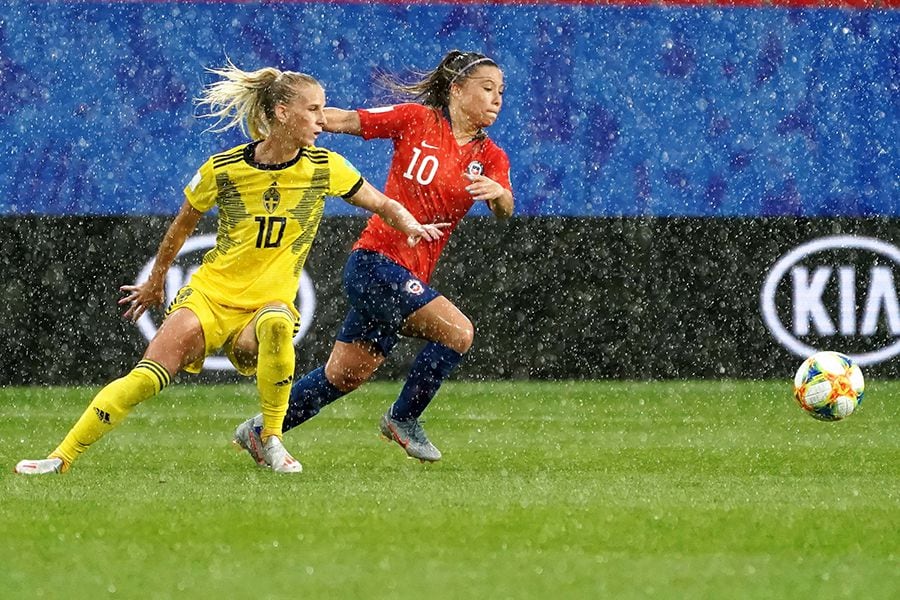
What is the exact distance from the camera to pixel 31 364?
1191 cm

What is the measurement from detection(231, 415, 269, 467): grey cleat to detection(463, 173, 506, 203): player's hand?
134cm

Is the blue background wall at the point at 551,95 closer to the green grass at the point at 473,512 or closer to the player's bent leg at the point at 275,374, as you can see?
the green grass at the point at 473,512

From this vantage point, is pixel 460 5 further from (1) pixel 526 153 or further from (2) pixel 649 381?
(2) pixel 649 381

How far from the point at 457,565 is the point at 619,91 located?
12.7 metres

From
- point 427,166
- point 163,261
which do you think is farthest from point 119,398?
point 427,166

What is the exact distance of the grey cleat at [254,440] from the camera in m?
7.49

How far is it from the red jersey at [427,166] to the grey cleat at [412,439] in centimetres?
68

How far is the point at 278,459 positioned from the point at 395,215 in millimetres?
1135

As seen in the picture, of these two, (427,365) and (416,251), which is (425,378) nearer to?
(427,365)

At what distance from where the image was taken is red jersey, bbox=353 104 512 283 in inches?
317

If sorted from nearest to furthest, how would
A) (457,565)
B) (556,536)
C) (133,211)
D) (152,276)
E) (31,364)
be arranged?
(457,565) < (556,536) < (152,276) < (31,364) < (133,211)

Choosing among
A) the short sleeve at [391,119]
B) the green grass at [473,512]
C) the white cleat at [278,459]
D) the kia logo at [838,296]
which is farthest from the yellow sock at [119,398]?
the kia logo at [838,296]

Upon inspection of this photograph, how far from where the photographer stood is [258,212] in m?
7.20

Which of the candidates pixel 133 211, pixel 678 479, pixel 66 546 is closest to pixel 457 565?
pixel 66 546
